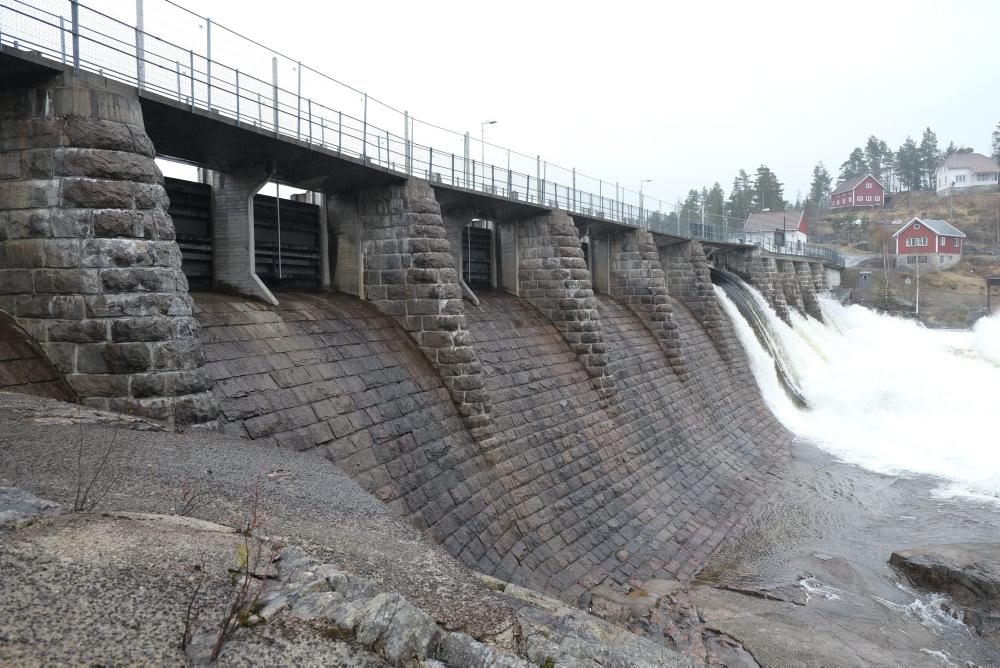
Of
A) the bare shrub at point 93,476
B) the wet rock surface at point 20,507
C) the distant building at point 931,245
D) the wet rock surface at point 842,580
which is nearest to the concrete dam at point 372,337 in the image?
the wet rock surface at point 842,580

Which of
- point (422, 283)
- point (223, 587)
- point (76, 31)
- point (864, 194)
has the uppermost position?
point (864, 194)

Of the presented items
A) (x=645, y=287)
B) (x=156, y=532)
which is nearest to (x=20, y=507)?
(x=156, y=532)

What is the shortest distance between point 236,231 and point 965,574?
15.4 metres

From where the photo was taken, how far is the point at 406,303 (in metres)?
14.1

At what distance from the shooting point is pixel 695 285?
100 feet

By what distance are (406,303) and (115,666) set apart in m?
11.4

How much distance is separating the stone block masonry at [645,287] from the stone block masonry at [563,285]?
5930mm

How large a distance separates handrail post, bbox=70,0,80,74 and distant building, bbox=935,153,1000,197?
119340 millimetres

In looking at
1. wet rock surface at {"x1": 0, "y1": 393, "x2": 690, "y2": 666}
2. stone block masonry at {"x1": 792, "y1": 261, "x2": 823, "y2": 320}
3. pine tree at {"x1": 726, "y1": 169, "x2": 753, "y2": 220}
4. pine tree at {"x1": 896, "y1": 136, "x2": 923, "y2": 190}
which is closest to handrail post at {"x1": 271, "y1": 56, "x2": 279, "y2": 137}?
wet rock surface at {"x1": 0, "y1": 393, "x2": 690, "y2": 666}

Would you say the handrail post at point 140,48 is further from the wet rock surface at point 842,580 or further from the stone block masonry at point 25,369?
the wet rock surface at point 842,580

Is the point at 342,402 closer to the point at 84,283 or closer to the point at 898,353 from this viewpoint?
the point at 84,283

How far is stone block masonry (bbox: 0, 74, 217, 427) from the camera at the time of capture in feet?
24.6

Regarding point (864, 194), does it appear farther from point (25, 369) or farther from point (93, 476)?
point (93, 476)

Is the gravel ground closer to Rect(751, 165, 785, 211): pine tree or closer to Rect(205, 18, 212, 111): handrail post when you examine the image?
Rect(205, 18, 212, 111): handrail post
